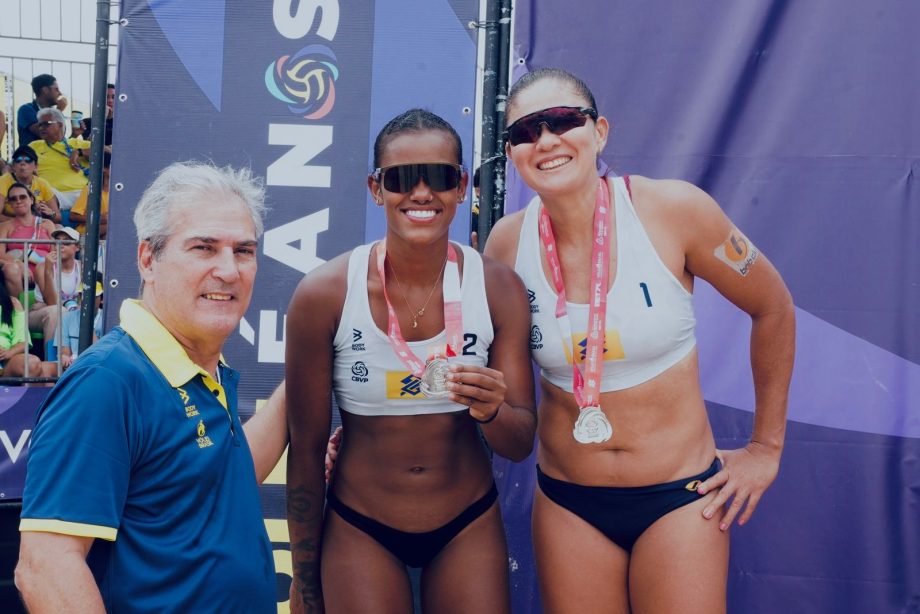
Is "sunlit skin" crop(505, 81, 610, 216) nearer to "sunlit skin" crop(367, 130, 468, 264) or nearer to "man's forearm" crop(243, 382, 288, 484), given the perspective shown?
"sunlit skin" crop(367, 130, 468, 264)

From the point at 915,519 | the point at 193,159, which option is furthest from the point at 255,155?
the point at 915,519

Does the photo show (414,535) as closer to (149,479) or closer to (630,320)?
(630,320)

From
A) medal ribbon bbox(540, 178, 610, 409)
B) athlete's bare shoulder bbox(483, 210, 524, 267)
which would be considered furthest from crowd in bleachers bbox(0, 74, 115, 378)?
medal ribbon bbox(540, 178, 610, 409)

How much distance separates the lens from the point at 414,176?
2.73 m

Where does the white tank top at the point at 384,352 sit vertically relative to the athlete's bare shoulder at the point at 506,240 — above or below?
below

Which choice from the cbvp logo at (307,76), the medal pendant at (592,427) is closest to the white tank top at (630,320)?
the medal pendant at (592,427)

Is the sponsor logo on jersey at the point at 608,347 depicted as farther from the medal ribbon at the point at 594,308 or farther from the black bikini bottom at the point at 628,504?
the black bikini bottom at the point at 628,504

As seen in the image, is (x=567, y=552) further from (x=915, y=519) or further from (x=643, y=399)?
(x=915, y=519)

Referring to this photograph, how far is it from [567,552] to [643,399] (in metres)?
0.56

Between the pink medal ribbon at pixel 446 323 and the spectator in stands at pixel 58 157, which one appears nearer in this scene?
the pink medal ribbon at pixel 446 323

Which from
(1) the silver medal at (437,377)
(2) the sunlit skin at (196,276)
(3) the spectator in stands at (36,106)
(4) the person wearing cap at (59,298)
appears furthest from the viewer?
(3) the spectator in stands at (36,106)

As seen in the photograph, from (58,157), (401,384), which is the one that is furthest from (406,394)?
(58,157)

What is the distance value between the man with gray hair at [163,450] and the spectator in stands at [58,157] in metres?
6.76

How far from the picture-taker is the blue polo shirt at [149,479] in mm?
1761
